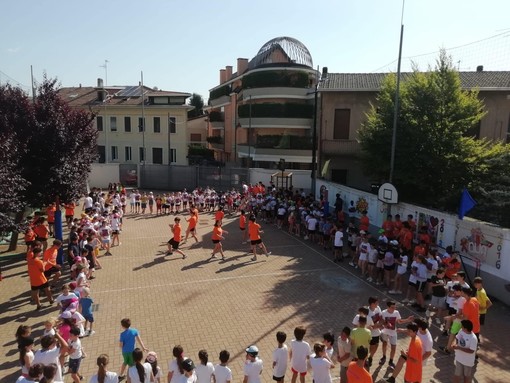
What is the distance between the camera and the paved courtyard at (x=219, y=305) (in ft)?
29.6

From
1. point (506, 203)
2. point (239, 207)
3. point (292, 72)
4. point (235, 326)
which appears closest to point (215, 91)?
point (292, 72)

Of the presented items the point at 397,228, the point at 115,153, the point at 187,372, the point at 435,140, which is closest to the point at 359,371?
the point at 187,372

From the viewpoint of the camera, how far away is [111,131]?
46156mm

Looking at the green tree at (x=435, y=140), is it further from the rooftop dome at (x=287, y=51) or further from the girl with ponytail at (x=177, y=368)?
the rooftop dome at (x=287, y=51)

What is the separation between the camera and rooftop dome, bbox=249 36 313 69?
39562mm

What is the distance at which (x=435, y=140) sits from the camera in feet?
62.1

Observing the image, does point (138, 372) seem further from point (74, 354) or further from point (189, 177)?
point (189, 177)

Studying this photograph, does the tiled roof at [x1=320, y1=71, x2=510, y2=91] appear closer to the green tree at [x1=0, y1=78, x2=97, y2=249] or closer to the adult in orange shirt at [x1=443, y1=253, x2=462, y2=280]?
the adult in orange shirt at [x1=443, y1=253, x2=462, y2=280]

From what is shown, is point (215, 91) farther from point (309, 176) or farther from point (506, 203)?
point (506, 203)

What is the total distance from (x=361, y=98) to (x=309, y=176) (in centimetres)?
652

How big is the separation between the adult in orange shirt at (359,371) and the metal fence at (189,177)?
1042 inches

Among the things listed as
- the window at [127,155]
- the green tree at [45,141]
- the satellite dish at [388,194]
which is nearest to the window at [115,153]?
the window at [127,155]

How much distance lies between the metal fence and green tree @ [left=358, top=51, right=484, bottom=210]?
1500 centimetres

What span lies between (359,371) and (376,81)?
24.4 meters
